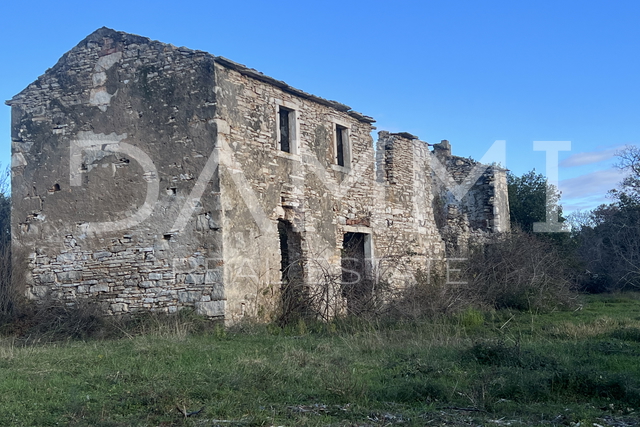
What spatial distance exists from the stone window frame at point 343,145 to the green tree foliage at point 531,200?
11296mm

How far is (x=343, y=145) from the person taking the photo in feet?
49.2

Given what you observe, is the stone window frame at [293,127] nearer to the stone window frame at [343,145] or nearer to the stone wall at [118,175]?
the stone window frame at [343,145]

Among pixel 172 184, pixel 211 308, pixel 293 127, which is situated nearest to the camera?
pixel 211 308

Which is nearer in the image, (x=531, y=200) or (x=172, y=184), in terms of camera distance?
(x=172, y=184)

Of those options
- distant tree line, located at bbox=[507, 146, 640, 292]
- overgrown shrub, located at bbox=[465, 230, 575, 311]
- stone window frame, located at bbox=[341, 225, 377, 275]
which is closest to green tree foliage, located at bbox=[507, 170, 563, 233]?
distant tree line, located at bbox=[507, 146, 640, 292]

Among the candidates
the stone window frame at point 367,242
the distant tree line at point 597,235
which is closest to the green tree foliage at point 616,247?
the distant tree line at point 597,235

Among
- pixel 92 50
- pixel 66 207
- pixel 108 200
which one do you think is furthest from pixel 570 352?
pixel 92 50

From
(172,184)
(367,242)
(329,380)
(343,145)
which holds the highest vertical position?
(343,145)

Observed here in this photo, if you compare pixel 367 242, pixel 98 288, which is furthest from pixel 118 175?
pixel 367 242

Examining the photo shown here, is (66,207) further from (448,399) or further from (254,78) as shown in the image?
(448,399)

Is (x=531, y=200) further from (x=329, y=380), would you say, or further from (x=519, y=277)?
(x=329, y=380)

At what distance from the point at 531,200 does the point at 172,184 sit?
55.5ft

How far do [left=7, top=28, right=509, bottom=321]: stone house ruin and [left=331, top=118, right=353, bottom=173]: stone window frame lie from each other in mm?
57

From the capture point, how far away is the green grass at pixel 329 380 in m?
5.44
